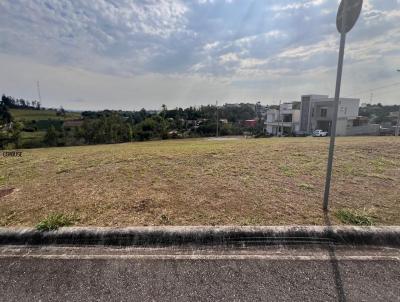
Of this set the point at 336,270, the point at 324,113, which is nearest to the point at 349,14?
the point at 336,270

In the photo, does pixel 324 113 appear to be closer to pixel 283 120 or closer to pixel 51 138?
pixel 283 120

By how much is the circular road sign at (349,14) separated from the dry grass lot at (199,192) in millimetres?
2323

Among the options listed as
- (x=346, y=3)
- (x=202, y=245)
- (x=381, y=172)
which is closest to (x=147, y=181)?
(x=202, y=245)

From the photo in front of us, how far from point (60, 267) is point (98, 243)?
0.40 meters

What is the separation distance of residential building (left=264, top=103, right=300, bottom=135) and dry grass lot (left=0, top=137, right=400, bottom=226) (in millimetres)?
46934

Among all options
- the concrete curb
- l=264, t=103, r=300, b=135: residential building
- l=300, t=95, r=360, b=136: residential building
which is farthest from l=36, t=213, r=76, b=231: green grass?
l=264, t=103, r=300, b=135: residential building

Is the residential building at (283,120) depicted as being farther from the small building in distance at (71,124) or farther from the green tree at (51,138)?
the green tree at (51,138)

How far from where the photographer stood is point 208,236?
8.02ft

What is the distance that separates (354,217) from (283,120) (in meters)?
53.3

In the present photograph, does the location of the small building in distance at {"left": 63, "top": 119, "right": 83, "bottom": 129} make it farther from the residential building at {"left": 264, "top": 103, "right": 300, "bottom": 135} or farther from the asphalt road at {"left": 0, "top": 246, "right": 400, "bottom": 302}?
the asphalt road at {"left": 0, "top": 246, "right": 400, "bottom": 302}

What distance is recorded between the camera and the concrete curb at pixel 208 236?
7.86ft

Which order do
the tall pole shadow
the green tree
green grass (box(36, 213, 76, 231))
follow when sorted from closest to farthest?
the tall pole shadow
green grass (box(36, 213, 76, 231))
the green tree

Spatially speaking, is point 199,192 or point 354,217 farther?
point 199,192

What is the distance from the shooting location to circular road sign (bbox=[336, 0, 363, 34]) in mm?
2668
